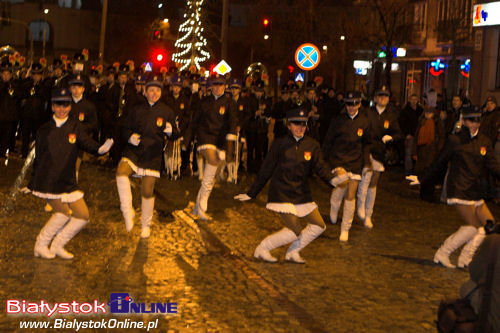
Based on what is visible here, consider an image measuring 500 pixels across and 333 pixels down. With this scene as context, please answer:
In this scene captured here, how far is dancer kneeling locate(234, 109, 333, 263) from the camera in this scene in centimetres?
926

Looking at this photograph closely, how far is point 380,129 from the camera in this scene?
1244 centimetres

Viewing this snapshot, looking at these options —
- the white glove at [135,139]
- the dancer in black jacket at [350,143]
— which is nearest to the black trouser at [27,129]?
the white glove at [135,139]

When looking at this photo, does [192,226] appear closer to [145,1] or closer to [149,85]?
[149,85]

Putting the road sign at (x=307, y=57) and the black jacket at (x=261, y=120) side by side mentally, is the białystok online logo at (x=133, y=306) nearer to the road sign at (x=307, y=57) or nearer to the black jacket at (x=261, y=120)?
the road sign at (x=307, y=57)

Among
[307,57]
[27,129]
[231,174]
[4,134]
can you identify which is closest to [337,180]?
[231,174]

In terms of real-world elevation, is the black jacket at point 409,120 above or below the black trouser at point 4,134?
above

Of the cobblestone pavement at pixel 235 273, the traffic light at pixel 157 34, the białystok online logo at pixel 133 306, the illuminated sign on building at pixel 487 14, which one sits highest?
the illuminated sign on building at pixel 487 14

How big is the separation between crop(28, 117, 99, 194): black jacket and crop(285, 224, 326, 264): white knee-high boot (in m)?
2.53

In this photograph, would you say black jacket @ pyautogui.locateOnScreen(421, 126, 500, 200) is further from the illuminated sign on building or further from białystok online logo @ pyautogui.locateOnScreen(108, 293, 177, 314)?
the illuminated sign on building

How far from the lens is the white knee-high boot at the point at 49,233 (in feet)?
29.6

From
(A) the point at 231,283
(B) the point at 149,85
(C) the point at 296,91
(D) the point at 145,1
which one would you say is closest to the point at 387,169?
(C) the point at 296,91

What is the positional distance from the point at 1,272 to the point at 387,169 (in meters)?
15.3

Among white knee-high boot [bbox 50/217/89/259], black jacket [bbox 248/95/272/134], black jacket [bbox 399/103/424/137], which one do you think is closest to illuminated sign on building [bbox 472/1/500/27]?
black jacket [bbox 399/103/424/137]

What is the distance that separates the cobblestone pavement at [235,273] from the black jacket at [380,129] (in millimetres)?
1162
